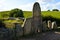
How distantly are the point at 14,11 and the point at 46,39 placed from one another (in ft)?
114

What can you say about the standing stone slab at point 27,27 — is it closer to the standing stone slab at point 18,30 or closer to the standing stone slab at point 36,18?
the standing stone slab at point 18,30

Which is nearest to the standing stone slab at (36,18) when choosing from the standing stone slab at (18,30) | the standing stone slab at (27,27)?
the standing stone slab at (27,27)

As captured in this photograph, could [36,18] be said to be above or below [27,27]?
above

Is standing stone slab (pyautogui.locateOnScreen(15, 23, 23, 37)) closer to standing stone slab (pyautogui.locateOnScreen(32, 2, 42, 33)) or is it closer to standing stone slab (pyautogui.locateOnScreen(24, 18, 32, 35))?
standing stone slab (pyautogui.locateOnScreen(24, 18, 32, 35))

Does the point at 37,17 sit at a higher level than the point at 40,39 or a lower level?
higher

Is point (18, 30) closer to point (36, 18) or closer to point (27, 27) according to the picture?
point (27, 27)

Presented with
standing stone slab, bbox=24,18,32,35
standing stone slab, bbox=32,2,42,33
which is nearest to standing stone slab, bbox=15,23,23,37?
standing stone slab, bbox=24,18,32,35

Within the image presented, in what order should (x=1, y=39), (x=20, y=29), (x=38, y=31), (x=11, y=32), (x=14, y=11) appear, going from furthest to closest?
(x=14, y=11), (x=38, y=31), (x=20, y=29), (x=11, y=32), (x=1, y=39)

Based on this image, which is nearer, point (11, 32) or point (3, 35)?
point (3, 35)

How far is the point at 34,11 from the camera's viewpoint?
959 inches

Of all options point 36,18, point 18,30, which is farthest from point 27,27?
point 36,18

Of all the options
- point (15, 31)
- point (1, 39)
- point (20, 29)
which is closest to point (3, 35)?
point (1, 39)

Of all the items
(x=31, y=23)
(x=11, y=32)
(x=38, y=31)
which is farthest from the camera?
(x=38, y=31)

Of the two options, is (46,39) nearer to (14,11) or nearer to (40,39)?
(40,39)
